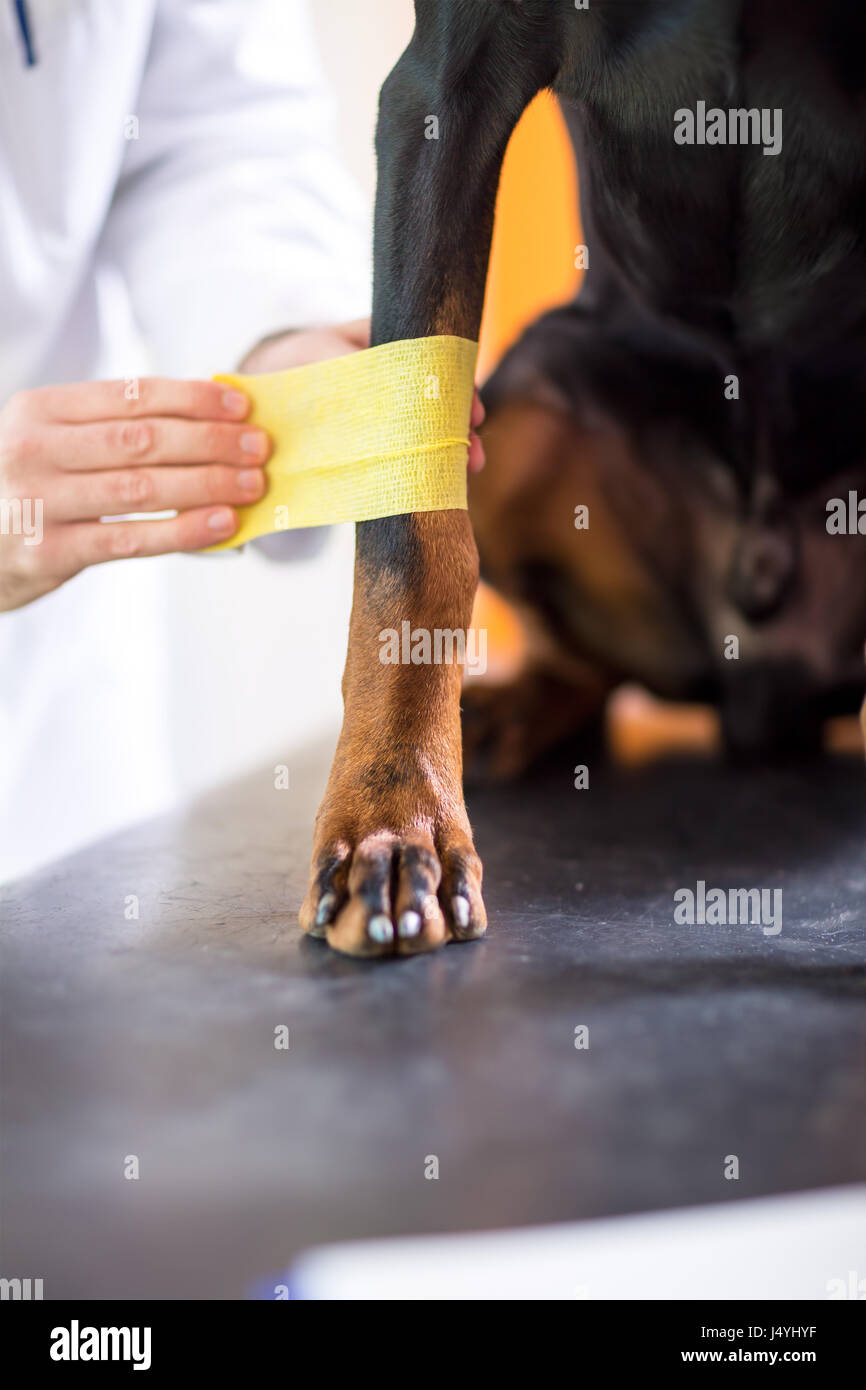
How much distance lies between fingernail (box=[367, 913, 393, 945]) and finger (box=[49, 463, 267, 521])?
465 millimetres

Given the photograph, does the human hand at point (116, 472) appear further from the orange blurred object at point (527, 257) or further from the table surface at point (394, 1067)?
the orange blurred object at point (527, 257)

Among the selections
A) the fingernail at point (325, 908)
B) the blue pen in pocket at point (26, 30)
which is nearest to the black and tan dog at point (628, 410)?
the fingernail at point (325, 908)

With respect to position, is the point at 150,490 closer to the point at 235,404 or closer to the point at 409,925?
the point at 235,404

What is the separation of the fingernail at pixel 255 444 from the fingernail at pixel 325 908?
444mm

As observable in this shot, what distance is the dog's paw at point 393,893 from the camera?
841 millimetres

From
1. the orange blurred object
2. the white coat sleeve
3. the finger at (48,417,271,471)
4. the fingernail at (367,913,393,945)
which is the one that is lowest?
the fingernail at (367,913,393,945)

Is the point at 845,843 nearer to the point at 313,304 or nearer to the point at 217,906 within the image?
the point at 217,906

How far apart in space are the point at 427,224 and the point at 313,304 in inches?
21.2

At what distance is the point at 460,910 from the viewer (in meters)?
0.87

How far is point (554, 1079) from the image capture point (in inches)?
26.6

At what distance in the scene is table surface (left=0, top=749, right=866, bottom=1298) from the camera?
A: 22.7 inches

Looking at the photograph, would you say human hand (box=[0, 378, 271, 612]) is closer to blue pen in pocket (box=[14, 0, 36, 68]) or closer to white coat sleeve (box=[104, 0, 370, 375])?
white coat sleeve (box=[104, 0, 370, 375])

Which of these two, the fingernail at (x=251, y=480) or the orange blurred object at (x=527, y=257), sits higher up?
the orange blurred object at (x=527, y=257)

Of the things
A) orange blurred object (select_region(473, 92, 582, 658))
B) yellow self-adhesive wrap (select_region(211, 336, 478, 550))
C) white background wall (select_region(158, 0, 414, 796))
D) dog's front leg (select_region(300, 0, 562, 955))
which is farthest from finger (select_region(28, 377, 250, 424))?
white background wall (select_region(158, 0, 414, 796))
